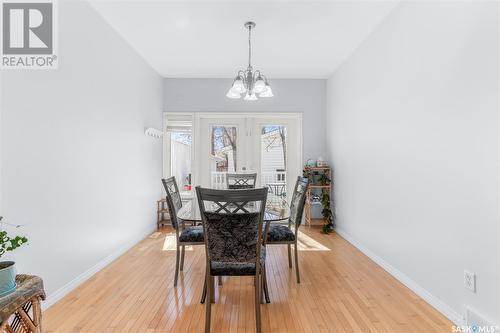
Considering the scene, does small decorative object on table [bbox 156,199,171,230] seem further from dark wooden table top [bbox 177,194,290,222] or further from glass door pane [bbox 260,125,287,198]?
dark wooden table top [bbox 177,194,290,222]

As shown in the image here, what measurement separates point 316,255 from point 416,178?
4.95 feet

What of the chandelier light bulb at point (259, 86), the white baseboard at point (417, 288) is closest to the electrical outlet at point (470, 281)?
the white baseboard at point (417, 288)

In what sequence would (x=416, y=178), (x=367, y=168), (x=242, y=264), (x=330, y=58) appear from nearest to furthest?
1. (x=242, y=264)
2. (x=416, y=178)
3. (x=367, y=168)
4. (x=330, y=58)

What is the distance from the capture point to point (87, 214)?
8.64 ft

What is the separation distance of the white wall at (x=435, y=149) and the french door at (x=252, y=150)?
1.74 meters

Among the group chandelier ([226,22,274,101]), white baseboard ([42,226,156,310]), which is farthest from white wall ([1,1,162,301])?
chandelier ([226,22,274,101])

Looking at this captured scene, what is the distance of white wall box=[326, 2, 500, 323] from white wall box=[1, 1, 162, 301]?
2987 millimetres

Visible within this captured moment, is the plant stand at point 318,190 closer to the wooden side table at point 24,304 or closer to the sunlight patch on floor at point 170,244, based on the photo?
the sunlight patch on floor at point 170,244

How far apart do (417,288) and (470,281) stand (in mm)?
617

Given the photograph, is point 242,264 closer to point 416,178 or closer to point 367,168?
point 416,178

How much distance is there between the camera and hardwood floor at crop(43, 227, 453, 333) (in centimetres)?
189

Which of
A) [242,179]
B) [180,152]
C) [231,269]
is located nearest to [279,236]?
[231,269]

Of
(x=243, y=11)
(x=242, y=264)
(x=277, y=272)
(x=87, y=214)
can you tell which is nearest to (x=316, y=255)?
(x=277, y=272)

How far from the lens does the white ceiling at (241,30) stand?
267 centimetres
